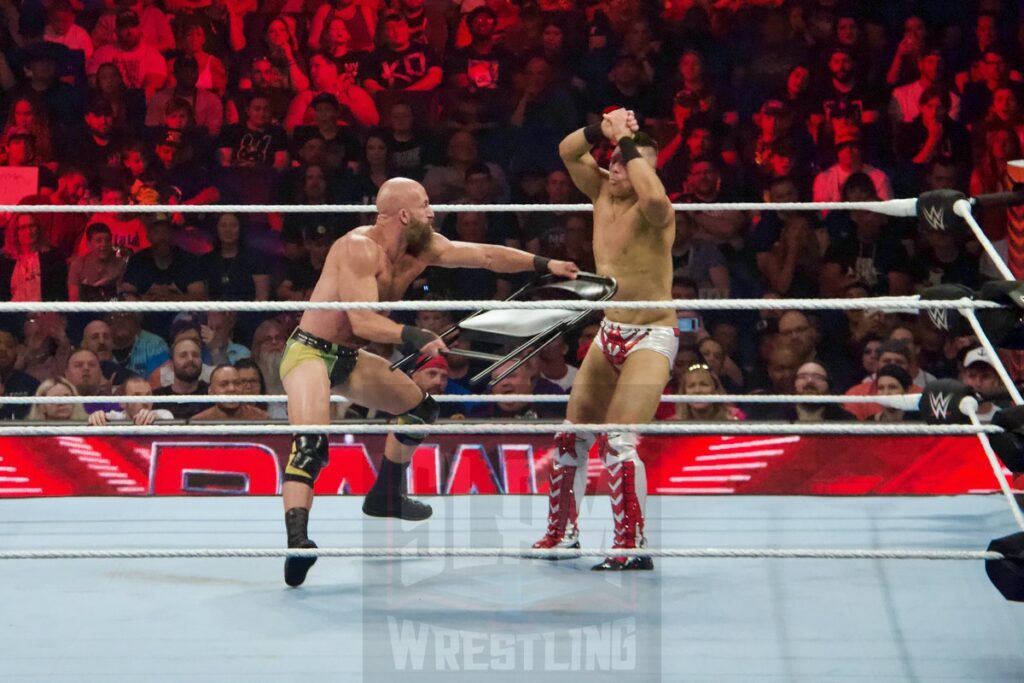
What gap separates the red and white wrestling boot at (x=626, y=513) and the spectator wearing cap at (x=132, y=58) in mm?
3363

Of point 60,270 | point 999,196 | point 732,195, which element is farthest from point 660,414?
point 60,270

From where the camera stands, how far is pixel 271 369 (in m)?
4.85

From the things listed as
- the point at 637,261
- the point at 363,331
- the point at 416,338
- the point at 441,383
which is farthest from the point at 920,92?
the point at 416,338

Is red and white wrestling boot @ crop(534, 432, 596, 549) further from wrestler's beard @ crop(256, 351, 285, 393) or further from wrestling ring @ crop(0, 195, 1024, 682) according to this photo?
wrestler's beard @ crop(256, 351, 285, 393)

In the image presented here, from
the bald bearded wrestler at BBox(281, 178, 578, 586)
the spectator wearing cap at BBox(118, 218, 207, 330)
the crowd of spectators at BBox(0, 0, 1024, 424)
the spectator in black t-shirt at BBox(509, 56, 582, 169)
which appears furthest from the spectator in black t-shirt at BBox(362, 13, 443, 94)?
the bald bearded wrestler at BBox(281, 178, 578, 586)

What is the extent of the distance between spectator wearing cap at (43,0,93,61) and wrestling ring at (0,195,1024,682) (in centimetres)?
261

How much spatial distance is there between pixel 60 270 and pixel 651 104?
264 centimetres

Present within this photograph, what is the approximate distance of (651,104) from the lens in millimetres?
5406

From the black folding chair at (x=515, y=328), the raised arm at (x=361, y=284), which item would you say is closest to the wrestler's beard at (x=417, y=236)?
the raised arm at (x=361, y=284)

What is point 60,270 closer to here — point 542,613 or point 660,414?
point 660,414

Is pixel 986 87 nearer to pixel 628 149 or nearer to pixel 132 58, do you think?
pixel 628 149

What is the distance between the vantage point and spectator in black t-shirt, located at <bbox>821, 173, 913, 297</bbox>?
5.05 metres

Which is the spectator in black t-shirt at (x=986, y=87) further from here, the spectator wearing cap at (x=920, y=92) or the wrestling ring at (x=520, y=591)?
the wrestling ring at (x=520, y=591)

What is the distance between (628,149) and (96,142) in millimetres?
3158
